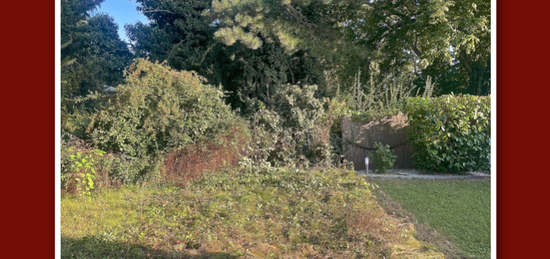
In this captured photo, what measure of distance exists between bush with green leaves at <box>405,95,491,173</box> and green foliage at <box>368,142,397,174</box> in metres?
0.67

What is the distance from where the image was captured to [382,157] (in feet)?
25.1

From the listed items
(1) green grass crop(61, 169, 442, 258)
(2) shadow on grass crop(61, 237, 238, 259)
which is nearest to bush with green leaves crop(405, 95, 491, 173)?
(1) green grass crop(61, 169, 442, 258)

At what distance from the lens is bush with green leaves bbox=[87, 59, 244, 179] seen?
575cm

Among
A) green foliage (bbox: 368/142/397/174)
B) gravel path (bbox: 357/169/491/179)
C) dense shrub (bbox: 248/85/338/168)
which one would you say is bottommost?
gravel path (bbox: 357/169/491/179)

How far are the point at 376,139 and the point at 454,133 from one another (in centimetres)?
173

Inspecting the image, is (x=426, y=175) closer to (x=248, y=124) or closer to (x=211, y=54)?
(x=248, y=124)

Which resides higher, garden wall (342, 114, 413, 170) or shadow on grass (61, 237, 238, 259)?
garden wall (342, 114, 413, 170)

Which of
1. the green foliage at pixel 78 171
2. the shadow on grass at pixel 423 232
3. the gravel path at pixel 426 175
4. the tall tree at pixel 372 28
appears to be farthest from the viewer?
the tall tree at pixel 372 28

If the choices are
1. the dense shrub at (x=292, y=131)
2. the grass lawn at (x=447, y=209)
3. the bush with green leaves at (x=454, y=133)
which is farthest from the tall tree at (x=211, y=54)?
the grass lawn at (x=447, y=209)

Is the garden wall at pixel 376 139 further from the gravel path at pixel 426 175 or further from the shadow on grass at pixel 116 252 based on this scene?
the shadow on grass at pixel 116 252

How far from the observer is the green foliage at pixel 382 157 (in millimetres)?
7637

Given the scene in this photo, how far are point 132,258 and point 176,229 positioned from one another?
68 centimetres

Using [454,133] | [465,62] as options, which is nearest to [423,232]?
[454,133]

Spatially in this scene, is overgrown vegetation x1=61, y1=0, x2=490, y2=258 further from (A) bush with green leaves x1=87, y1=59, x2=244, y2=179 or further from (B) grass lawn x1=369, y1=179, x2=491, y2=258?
(B) grass lawn x1=369, y1=179, x2=491, y2=258
